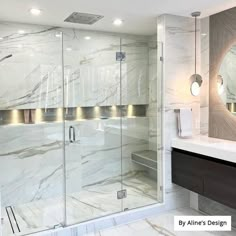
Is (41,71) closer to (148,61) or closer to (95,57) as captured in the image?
(95,57)

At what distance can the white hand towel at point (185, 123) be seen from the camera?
3375mm

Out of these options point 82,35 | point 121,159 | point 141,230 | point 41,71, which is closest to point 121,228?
point 141,230

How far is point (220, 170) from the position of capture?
2.78 metres

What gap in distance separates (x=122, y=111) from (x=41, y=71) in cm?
124

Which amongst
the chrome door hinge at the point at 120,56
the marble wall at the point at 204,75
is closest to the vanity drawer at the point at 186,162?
the marble wall at the point at 204,75

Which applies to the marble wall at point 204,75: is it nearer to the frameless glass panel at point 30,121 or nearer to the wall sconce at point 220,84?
the wall sconce at point 220,84

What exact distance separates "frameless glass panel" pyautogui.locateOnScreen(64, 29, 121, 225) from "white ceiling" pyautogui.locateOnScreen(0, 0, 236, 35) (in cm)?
42

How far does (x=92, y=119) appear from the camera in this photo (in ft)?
12.6

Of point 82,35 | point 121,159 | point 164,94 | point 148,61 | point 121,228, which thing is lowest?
point 121,228

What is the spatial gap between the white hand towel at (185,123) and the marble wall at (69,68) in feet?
2.50

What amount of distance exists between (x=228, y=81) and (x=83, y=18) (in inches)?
74.1

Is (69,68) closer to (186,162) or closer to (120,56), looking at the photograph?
(120,56)

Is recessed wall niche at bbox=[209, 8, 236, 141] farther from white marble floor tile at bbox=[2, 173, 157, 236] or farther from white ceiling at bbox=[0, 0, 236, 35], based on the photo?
white marble floor tile at bbox=[2, 173, 157, 236]

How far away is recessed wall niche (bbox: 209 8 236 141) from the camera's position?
3166 mm
